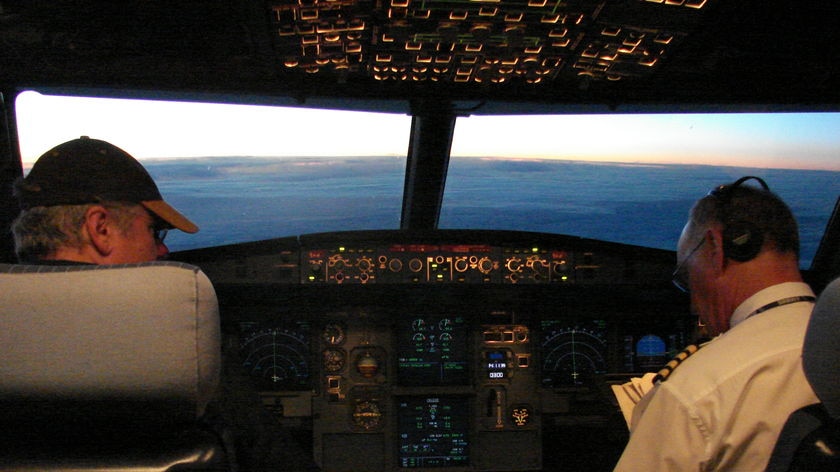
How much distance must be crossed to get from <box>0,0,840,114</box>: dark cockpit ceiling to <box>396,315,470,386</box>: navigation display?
3.27 feet

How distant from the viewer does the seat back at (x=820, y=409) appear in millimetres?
918

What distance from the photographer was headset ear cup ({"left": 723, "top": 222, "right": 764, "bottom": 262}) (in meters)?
1.72

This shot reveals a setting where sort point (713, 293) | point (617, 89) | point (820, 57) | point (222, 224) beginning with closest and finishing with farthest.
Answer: point (713, 293) < point (820, 57) < point (617, 89) < point (222, 224)

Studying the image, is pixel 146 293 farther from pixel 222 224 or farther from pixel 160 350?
pixel 222 224

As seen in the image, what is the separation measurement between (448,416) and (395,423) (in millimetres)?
241

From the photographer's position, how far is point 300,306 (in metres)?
3.56

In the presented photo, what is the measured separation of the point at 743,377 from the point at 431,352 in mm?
2261

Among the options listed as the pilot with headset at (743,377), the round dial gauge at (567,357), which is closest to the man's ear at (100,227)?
the pilot with headset at (743,377)

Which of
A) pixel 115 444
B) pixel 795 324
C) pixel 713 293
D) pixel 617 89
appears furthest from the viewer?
pixel 617 89

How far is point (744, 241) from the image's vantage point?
1.72 meters

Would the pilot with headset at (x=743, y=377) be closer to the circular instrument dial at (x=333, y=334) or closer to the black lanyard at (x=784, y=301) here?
the black lanyard at (x=784, y=301)

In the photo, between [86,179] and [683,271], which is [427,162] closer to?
[683,271]

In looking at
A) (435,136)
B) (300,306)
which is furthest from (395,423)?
(435,136)

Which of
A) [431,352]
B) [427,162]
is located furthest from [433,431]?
[427,162]
